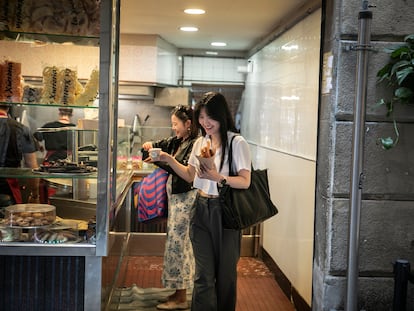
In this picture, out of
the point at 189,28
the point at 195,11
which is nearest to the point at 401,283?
the point at 195,11

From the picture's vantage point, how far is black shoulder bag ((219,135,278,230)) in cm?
329

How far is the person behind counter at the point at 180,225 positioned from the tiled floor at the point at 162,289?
240mm

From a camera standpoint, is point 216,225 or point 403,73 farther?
point 216,225

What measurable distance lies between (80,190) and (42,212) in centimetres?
25

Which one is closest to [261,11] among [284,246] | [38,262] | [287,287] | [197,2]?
[197,2]

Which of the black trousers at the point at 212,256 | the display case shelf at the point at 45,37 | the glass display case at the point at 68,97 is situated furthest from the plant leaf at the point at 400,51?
the display case shelf at the point at 45,37

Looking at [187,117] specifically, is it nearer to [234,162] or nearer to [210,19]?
[234,162]

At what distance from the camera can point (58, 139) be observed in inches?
132

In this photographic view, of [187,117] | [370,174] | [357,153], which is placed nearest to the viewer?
[357,153]

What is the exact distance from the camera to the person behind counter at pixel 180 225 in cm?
401

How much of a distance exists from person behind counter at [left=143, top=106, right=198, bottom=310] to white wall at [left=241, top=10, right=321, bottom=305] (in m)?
0.81

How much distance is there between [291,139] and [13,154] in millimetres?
2205

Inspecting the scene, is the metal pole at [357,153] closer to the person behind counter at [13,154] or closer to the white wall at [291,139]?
the white wall at [291,139]

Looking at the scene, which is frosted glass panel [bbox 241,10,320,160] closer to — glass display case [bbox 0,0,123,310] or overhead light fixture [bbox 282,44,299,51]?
overhead light fixture [bbox 282,44,299,51]
